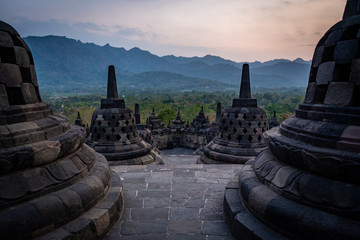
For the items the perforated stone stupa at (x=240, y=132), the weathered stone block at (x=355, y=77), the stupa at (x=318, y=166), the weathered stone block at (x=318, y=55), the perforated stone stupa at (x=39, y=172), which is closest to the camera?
the stupa at (x=318, y=166)

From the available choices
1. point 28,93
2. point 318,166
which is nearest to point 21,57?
point 28,93

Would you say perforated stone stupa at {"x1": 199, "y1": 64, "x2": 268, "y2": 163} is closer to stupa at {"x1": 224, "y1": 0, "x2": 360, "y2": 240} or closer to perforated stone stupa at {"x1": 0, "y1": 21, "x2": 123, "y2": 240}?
stupa at {"x1": 224, "y1": 0, "x2": 360, "y2": 240}

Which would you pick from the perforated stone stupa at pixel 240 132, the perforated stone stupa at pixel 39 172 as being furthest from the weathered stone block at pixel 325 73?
the perforated stone stupa at pixel 240 132

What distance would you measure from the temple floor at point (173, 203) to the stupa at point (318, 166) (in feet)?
1.30

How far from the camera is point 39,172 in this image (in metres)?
2.56

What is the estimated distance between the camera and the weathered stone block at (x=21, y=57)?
9.56ft

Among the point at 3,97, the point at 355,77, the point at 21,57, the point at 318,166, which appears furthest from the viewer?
the point at 21,57

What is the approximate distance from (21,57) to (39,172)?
4.64 feet

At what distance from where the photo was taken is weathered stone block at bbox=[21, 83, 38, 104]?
292 cm

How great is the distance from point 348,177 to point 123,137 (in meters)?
6.01

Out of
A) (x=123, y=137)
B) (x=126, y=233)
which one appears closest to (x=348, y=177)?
(x=126, y=233)

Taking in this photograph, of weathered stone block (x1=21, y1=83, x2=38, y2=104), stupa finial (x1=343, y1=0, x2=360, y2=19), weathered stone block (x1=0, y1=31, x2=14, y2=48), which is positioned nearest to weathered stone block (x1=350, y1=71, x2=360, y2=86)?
stupa finial (x1=343, y1=0, x2=360, y2=19)

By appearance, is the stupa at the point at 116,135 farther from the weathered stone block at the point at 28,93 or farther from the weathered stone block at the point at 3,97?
the weathered stone block at the point at 3,97

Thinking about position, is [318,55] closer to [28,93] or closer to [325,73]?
[325,73]
